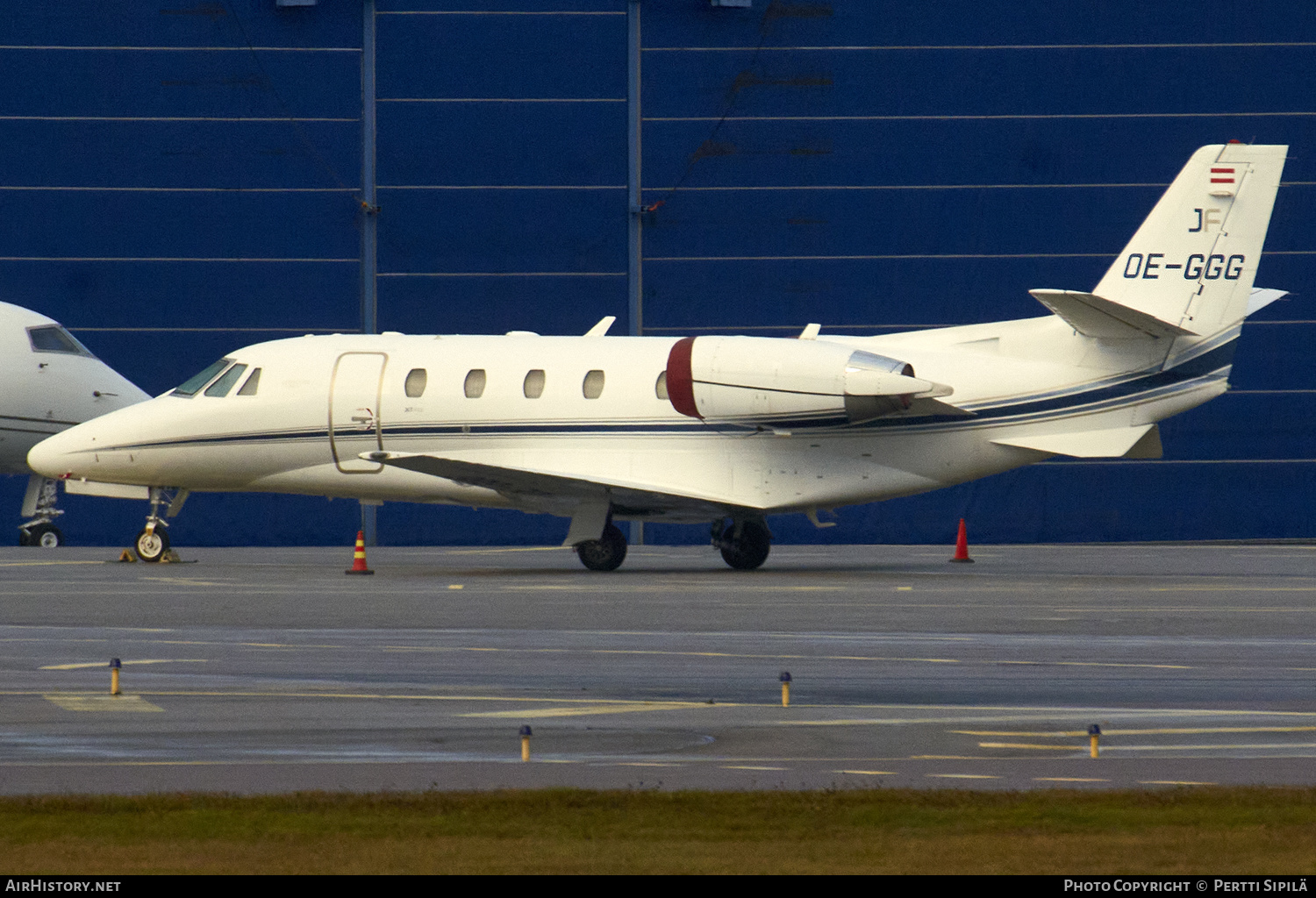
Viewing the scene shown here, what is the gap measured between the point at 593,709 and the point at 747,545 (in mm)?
15047

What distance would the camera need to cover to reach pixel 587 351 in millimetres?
27047

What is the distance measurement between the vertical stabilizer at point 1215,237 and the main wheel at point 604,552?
26.1ft

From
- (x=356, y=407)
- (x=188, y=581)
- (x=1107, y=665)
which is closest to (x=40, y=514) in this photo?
(x=356, y=407)

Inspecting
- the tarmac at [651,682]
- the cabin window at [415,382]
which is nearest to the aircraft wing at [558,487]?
the cabin window at [415,382]

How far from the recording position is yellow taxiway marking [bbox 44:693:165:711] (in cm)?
1244

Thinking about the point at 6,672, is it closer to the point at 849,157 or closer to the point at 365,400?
the point at 365,400

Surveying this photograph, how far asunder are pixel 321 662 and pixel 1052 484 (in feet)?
89.7

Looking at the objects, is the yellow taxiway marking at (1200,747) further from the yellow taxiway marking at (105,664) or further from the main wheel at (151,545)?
the main wheel at (151,545)

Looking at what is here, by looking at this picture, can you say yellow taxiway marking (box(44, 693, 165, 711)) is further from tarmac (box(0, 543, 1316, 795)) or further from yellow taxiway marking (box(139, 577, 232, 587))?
yellow taxiway marking (box(139, 577, 232, 587))

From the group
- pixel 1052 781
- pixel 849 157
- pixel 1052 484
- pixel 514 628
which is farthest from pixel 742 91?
pixel 1052 781

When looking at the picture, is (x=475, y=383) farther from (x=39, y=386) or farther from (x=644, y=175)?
(x=644, y=175)

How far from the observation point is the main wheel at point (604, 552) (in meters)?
26.7

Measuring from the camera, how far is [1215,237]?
A: 25.5m

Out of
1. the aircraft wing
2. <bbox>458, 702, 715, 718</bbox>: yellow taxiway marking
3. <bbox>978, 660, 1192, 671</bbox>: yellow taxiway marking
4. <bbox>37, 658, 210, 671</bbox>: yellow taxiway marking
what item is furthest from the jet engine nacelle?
<bbox>458, 702, 715, 718</bbox>: yellow taxiway marking
